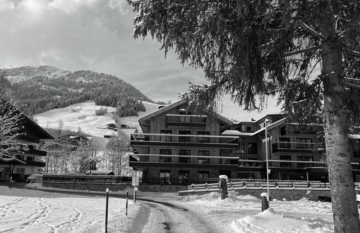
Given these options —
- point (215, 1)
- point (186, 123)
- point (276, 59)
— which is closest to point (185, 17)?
point (215, 1)

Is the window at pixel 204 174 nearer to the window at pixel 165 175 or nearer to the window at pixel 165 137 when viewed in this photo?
the window at pixel 165 175

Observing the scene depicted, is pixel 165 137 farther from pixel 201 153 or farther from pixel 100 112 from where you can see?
pixel 100 112

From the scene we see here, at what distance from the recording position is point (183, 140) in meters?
44.0

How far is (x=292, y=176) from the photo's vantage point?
46.8 meters

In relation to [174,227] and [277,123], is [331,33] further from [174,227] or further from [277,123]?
[277,123]

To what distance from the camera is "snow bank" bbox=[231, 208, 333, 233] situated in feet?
31.5

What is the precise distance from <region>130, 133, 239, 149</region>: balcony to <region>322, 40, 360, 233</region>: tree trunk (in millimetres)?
34053

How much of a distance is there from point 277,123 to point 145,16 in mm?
42524

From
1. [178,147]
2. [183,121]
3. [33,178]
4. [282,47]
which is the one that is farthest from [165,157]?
[282,47]

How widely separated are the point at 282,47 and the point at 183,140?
3686 cm

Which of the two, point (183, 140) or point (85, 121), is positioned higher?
point (85, 121)

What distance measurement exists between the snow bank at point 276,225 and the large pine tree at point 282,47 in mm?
2909

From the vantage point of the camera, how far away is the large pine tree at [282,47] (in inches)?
255

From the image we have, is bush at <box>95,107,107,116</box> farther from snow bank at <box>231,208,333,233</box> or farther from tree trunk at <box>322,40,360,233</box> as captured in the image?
tree trunk at <box>322,40,360,233</box>
